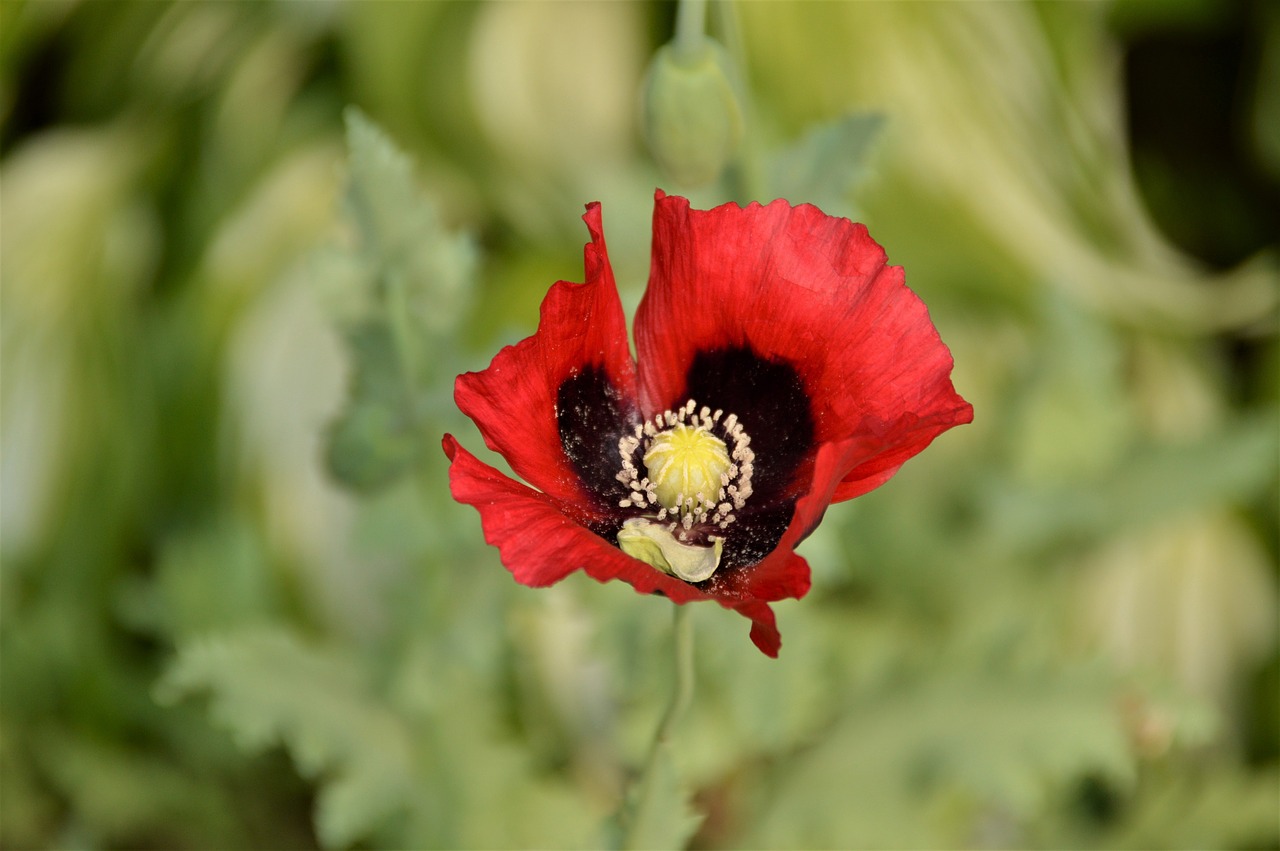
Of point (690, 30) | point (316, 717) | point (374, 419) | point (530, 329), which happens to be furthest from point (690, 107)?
point (316, 717)

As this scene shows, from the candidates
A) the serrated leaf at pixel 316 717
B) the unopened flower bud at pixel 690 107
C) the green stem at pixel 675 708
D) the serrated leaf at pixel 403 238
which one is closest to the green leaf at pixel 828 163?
the unopened flower bud at pixel 690 107

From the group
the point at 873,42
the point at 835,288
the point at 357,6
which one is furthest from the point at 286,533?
the point at 835,288

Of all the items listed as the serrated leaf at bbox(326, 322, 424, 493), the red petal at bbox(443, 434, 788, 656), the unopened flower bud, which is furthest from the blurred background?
the red petal at bbox(443, 434, 788, 656)

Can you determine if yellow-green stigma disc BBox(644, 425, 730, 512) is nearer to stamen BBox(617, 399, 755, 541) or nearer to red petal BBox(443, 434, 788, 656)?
stamen BBox(617, 399, 755, 541)

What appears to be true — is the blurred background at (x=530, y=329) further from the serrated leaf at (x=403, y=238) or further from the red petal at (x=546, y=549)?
the red petal at (x=546, y=549)

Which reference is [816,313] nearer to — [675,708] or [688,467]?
[688,467]

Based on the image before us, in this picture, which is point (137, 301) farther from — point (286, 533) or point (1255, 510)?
point (1255, 510)

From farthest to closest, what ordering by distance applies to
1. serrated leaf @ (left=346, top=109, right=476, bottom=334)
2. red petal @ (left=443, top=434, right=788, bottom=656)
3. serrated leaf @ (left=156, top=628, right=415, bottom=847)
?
serrated leaf @ (left=156, top=628, right=415, bottom=847) → serrated leaf @ (left=346, top=109, right=476, bottom=334) → red petal @ (left=443, top=434, right=788, bottom=656)
